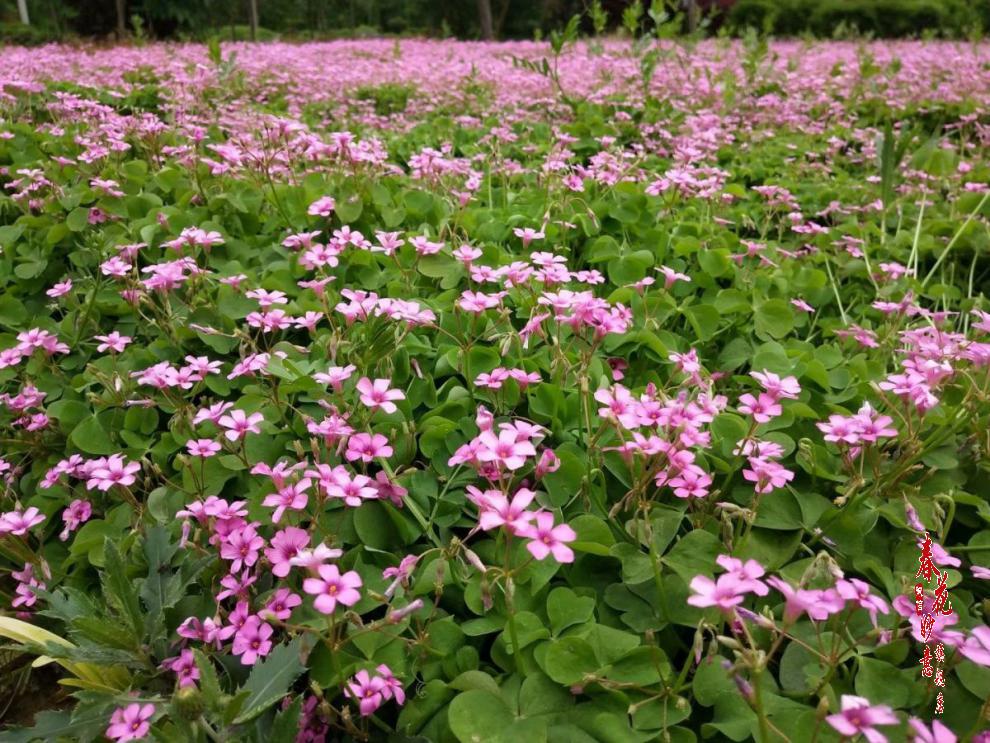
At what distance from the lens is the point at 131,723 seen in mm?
1215

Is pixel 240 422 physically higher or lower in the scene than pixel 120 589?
higher

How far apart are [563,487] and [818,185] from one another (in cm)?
318

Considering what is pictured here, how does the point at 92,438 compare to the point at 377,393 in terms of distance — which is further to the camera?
the point at 92,438

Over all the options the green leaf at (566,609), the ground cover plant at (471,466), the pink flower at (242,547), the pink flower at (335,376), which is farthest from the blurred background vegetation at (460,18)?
the pink flower at (242,547)

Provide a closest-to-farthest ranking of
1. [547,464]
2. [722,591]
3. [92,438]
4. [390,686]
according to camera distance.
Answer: [722,591] → [390,686] → [547,464] → [92,438]

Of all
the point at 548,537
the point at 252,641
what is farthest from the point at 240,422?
the point at 548,537

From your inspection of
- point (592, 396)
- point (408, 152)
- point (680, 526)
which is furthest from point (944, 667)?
point (408, 152)

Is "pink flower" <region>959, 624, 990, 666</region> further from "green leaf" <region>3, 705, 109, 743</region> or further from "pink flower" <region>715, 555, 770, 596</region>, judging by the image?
"green leaf" <region>3, 705, 109, 743</region>

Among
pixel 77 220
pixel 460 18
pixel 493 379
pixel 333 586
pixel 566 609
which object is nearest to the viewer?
pixel 333 586

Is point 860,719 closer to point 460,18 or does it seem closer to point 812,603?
Result: point 812,603

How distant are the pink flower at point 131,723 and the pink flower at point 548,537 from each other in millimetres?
733

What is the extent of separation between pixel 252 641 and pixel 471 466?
0.55 metres

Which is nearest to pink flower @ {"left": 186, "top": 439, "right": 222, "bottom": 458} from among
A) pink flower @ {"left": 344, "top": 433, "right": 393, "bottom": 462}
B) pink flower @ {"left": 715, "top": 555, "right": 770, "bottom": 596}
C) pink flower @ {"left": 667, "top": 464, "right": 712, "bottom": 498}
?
pink flower @ {"left": 344, "top": 433, "right": 393, "bottom": 462}

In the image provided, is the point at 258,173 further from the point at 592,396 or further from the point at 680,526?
the point at 680,526
